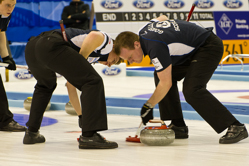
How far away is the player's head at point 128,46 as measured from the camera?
3133 millimetres

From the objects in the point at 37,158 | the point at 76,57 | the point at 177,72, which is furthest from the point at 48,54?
the point at 177,72

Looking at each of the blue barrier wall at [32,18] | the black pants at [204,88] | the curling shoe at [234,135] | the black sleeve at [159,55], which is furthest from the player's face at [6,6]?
the blue barrier wall at [32,18]

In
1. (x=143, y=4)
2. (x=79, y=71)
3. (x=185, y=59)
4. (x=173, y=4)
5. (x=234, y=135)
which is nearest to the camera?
(x=79, y=71)

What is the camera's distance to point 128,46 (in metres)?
3.13

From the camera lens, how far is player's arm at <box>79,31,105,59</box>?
300 cm

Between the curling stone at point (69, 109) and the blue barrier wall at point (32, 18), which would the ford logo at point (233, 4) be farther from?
the curling stone at point (69, 109)

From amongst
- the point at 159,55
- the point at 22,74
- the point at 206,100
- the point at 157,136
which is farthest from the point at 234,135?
the point at 22,74

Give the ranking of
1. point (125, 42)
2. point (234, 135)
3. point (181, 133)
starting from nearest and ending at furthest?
point (125, 42) < point (234, 135) < point (181, 133)

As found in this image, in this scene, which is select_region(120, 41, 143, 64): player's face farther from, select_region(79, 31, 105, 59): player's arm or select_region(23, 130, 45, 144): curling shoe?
select_region(23, 130, 45, 144): curling shoe

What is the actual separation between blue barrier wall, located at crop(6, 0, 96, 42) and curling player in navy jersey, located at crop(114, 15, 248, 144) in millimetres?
7297

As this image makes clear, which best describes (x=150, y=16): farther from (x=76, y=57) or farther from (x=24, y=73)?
(x=76, y=57)

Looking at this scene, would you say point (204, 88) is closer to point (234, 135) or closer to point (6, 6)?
point (234, 135)

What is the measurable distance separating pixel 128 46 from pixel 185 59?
1.77 ft

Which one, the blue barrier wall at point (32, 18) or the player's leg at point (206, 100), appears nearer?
the player's leg at point (206, 100)
